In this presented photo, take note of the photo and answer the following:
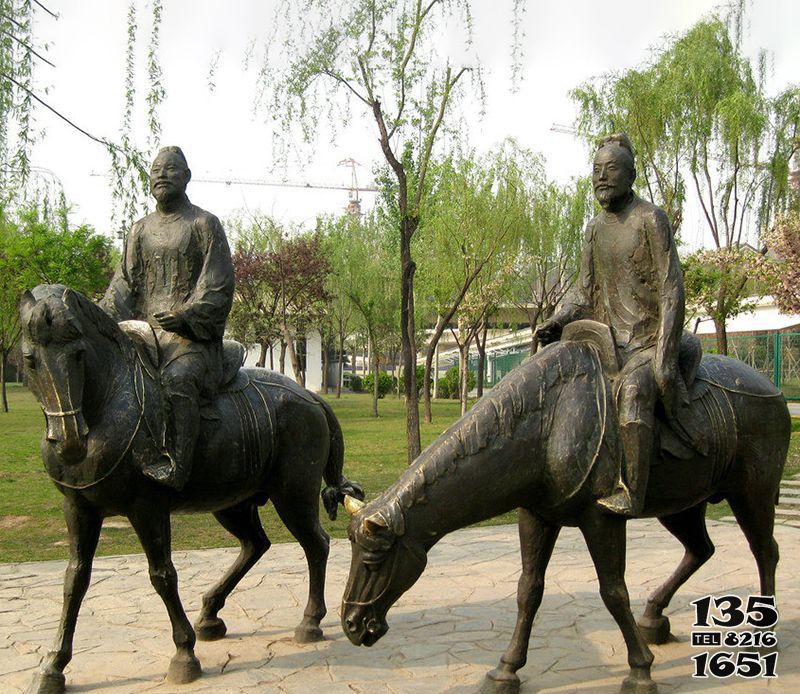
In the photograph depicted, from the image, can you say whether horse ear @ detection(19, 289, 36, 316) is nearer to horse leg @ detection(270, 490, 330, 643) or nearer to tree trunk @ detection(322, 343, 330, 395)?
horse leg @ detection(270, 490, 330, 643)

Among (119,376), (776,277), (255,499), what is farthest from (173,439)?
(776,277)

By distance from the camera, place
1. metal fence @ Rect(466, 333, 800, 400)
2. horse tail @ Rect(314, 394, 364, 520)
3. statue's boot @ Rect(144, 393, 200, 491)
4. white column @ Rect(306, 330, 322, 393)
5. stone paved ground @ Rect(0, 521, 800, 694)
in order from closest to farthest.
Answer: statue's boot @ Rect(144, 393, 200, 491)
stone paved ground @ Rect(0, 521, 800, 694)
horse tail @ Rect(314, 394, 364, 520)
metal fence @ Rect(466, 333, 800, 400)
white column @ Rect(306, 330, 322, 393)

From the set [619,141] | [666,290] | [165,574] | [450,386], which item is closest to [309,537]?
[165,574]

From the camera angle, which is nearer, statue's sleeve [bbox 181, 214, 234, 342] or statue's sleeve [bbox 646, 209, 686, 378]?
statue's sleeve [bbox 646, 209, 686, 378]

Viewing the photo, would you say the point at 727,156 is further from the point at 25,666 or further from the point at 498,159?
the point at 25,666

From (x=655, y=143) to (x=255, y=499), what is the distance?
18474mm

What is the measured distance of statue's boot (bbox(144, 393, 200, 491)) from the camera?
435 cm

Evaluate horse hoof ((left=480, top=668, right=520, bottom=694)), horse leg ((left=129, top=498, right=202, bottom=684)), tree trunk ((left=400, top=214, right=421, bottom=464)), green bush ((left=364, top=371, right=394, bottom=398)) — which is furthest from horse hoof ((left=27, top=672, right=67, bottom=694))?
green bush ((left=364, top=371, right=394, bottom=398))

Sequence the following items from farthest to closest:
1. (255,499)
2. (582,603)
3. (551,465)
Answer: (582,603), (255,499), (551,465)

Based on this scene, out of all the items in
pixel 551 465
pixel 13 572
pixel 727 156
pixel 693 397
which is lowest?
pixel 13 572

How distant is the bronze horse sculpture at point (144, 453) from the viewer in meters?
4.08

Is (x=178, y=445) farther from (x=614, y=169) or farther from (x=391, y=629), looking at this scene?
(x=614, y=169)

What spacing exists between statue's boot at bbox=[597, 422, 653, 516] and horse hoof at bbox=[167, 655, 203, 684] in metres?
2.41

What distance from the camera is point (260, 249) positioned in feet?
102
